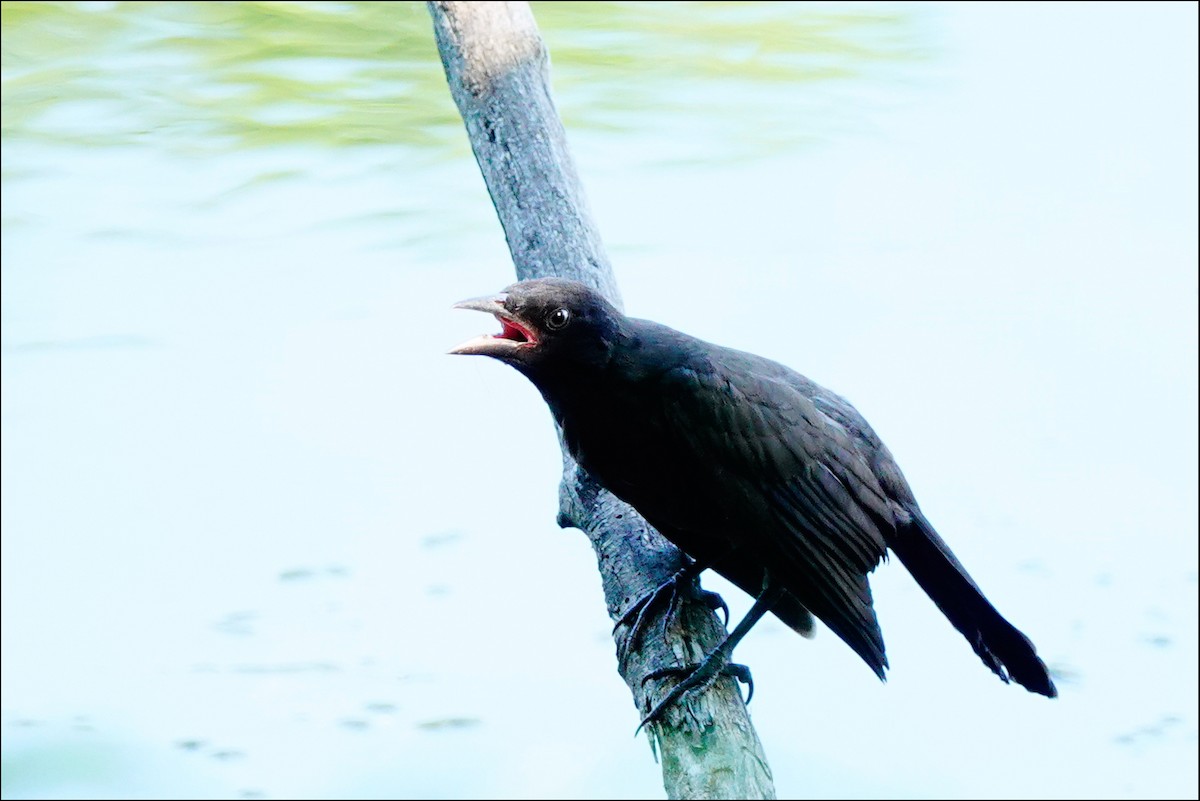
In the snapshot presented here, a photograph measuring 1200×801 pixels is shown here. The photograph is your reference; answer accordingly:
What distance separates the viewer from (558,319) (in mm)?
2598

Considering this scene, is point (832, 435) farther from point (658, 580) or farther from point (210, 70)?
point (210, 70)

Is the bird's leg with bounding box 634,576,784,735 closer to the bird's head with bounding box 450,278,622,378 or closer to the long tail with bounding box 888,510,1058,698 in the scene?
the long tail with bounding box 888,510,1058,698

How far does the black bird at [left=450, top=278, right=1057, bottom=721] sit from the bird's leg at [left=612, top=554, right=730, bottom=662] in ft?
0.07

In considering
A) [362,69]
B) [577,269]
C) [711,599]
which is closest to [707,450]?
[711,599]

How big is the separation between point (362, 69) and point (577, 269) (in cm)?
558

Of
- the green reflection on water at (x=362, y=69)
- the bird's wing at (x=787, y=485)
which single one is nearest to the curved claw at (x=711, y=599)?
the bird's wing at (x=787, y=485)

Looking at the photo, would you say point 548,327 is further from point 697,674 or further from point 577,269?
point 697,674

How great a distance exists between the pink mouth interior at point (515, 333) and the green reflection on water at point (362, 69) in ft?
18.2

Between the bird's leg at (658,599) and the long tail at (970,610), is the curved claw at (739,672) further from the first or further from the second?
the long tail at (970,610)

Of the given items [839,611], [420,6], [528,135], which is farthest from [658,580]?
[420,6]

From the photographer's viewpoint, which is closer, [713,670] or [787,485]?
[713,670]

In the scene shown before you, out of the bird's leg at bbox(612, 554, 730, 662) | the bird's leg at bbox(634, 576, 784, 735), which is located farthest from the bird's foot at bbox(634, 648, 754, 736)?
→ the bird's leg at bbox(612, 554, 730, 662)

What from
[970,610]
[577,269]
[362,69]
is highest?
[362,69]

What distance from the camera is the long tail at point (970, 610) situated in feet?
9.33
